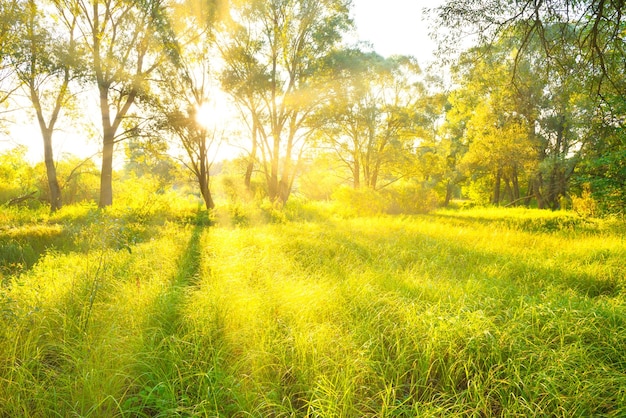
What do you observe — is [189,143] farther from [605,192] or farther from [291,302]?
[605,192]

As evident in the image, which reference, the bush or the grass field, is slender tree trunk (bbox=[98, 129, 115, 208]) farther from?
the bush

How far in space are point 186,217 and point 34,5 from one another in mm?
9992

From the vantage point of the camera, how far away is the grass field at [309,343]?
6.91 ft

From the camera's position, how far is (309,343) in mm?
→ 2645

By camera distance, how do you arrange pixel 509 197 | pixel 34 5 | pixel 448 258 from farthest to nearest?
pixel 509 197 → pixel 34 5 → pixel 448 258

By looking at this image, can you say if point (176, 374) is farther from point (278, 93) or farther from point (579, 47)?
point (278, 93)

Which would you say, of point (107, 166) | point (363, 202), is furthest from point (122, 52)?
point (363, 202)

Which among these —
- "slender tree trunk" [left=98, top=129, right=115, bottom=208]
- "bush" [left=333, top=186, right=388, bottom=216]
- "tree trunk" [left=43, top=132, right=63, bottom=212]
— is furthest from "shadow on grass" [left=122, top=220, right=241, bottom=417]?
"tree trunk" [left=43, top=132, right=63, bottom=212]

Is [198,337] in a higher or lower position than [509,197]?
lower

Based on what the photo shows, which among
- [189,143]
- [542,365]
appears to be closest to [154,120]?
[189,143]

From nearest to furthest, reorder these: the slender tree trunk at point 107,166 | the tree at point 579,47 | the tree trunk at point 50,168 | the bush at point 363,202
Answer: the tree at point 579,47 → the slender tree trunk at point 107,166 → the tree trunk at point 50,168 → the bush at point 363,202

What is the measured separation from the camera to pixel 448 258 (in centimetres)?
595

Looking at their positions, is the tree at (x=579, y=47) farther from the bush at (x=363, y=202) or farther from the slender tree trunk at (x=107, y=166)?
the slender tree trunk at (x=107, y=166)

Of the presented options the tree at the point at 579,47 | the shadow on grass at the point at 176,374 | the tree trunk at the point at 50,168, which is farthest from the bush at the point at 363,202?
the tree trunk at the point at 50,168
